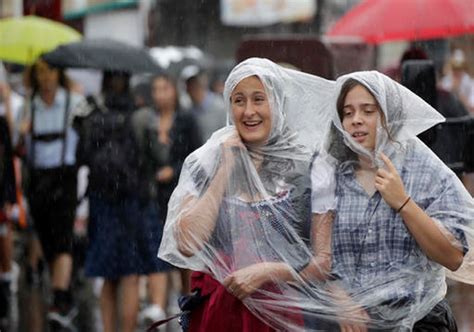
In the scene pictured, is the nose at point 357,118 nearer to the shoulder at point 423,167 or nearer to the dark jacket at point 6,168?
the shoulder at point 423,167

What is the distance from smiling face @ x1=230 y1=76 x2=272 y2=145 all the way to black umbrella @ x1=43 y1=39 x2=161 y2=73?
4.74 meters

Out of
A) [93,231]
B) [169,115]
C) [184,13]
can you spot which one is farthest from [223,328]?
[184,13]

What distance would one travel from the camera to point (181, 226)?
5.43 meters

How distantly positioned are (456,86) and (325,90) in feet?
33.9

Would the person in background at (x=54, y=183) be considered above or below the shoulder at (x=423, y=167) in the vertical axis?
below

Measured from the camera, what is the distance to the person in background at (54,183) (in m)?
10.6

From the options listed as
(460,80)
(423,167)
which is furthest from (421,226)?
(460,80)

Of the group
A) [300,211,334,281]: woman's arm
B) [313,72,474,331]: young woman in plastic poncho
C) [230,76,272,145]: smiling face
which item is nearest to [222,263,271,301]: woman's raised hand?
[300,211,334,281]: woman's arm

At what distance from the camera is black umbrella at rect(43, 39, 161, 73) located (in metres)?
10.4

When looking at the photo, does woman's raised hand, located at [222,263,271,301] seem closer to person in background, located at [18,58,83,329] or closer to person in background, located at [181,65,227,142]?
person in background, located at [18,58,83,329]

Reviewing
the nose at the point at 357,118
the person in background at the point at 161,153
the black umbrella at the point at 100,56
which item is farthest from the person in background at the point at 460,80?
the nose at the point at 357,118

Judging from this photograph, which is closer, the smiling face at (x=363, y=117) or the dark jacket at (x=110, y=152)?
the smiling face at (x=363, y=117)

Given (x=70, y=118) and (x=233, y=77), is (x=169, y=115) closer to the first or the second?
(x=70, y=118)

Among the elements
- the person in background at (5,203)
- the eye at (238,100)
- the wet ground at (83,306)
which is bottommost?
the wet ground at (83,306)
